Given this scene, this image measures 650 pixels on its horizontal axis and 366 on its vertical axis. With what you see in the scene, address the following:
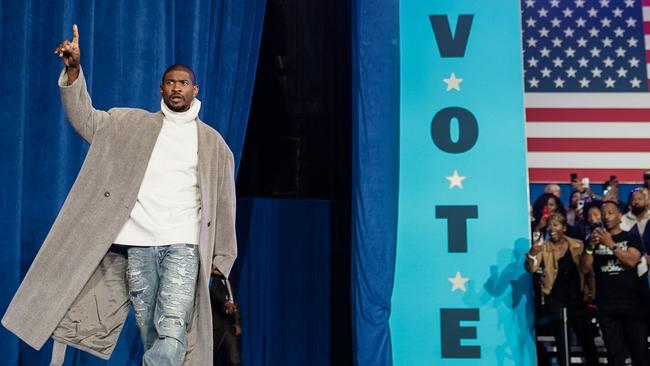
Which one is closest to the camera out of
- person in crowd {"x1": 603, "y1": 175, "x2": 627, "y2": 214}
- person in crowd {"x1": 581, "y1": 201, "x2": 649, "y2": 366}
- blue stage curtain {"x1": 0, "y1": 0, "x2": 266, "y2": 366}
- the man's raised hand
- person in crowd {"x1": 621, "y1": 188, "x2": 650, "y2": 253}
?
the man's raised hand

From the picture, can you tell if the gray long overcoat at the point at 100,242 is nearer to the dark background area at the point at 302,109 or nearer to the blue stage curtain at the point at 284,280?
the blue stage curtain at the point at 284,280

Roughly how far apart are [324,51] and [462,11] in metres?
1.24

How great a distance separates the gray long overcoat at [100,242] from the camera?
9.68ft

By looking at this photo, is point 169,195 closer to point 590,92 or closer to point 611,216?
point 611,216

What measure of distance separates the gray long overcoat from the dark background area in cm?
316

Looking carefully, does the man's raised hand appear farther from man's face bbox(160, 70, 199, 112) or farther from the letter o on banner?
the letter o on banner

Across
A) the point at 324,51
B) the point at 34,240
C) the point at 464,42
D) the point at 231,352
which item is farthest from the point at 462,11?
the point at 34,240

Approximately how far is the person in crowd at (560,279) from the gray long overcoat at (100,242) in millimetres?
2730

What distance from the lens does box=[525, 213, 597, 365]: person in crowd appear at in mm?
5219

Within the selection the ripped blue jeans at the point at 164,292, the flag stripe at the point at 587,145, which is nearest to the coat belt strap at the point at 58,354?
the ripped blue jeans at the point at 164,292

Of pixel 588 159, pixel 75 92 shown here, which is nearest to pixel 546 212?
pixel 588 159

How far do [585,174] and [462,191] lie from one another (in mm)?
3415

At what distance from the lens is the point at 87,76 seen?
4773 millimetres

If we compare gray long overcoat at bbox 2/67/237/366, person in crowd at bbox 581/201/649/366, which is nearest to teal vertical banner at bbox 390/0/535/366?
person in crowd at bbox 581/201/649/366
